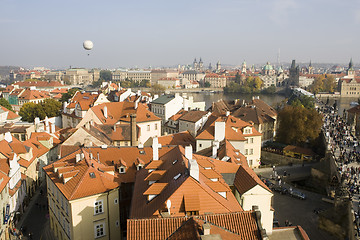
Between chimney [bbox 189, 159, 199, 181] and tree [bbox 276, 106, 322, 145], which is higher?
chimney [bbox 189, 159, 199, 181]

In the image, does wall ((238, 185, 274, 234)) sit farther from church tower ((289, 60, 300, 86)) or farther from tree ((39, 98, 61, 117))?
church tower ((289, 60, 300, 86))

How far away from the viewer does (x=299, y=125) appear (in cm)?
3962

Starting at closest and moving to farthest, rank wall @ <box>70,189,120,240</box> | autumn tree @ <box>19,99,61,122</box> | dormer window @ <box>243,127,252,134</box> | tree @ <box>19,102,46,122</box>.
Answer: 1. wall @ <box>70,189,120,240</box>
2. dormer window @ <box>243,127,252,134</box>
3. tree @ <box>19,102,46,122</box>
4. autumn tree @ <box>19,99,61,122</box>

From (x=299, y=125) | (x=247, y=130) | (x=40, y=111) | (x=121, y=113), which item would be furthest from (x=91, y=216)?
(x=40, y=111)

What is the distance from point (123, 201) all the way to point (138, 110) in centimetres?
2297

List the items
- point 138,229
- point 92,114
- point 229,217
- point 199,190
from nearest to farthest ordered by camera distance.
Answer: point 138,229 < point 229,217 < point 199,190 < point 92,114

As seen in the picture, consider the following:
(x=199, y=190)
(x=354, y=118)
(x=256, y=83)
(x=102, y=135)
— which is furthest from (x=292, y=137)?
(x=256, y=83)

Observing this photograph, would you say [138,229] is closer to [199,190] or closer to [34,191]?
[199,190]

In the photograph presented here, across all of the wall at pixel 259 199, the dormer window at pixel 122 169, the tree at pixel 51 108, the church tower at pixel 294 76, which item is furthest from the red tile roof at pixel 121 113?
the church tower at pixel 294 76

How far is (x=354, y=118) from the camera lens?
169ft

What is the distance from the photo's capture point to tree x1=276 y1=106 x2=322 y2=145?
39.5 m

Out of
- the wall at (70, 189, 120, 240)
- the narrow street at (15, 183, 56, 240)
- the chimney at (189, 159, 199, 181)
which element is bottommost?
the narrow street at (15, 183, 56, 240)

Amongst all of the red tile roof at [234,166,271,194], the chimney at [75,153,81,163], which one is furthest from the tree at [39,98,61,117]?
A: the red tile roof at [234,166,271,194]

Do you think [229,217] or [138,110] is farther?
[138,110]
